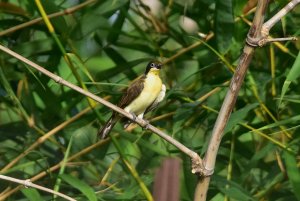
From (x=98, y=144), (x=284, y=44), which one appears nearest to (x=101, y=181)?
(x=98, y=144)

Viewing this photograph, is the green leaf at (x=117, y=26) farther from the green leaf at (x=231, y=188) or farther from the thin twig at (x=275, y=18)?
the thin twig at (x=275, y=18)

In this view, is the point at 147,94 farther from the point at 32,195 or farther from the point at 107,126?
the point at 32,195

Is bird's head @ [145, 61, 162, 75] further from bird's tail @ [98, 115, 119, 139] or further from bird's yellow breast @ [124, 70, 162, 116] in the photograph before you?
bird's tail @ [98, 115, 119, 139]

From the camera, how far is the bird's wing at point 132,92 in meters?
3.36

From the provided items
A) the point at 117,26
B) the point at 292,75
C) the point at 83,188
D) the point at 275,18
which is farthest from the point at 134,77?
the point at 275,18

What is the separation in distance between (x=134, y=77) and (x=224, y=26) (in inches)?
24.8

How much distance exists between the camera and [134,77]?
12.2ft

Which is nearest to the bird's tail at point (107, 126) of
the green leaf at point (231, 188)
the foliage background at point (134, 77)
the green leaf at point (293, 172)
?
the foliage background at point (134, 77)

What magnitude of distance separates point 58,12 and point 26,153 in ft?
1.80

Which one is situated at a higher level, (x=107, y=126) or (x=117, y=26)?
(x=117, y=26)

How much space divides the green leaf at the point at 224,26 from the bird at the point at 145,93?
0.87 feet

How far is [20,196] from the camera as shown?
11.5 feet

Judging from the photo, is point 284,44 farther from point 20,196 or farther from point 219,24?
point 20,196

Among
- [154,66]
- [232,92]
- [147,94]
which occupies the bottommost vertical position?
[232,92]
